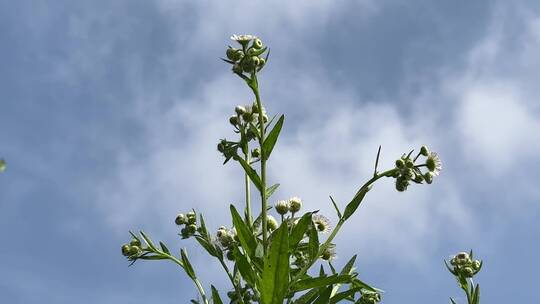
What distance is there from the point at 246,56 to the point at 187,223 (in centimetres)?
89

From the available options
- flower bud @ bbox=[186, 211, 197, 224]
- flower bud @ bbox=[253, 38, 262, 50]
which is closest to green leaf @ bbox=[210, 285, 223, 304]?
flower bud @ bbox=[186, 211, 197, 224]

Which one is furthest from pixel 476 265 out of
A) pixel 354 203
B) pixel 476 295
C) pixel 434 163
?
pixel 354 203

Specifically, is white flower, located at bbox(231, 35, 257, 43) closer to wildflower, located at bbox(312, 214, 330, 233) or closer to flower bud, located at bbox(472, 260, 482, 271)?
wildflower, located at bbox(312, 214, 330, 233)

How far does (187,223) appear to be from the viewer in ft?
10.6

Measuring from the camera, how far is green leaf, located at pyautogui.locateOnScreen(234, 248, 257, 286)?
247 cm

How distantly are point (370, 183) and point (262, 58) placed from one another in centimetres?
80

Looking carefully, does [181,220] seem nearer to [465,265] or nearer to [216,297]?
[216,297]

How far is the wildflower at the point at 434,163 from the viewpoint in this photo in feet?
9.82

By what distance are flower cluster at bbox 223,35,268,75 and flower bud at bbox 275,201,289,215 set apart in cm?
62

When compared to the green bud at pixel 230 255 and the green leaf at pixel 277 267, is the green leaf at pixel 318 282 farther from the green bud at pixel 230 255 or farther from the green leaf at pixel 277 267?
the green bud at pixel 230 255

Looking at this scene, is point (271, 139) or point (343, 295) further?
point (271, 139)

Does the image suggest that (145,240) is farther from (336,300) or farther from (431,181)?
(431,181)

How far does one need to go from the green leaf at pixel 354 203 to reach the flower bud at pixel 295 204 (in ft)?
1.11

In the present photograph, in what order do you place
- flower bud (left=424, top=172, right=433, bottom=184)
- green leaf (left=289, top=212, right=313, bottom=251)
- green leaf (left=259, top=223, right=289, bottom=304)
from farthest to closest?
flower bud (left=424, top=172, right=433, bottom=184) → green leaf (left=289, top=212, right=313, bottom=251) → green leaf (left=259, top=223, right=289, bottom=304)
